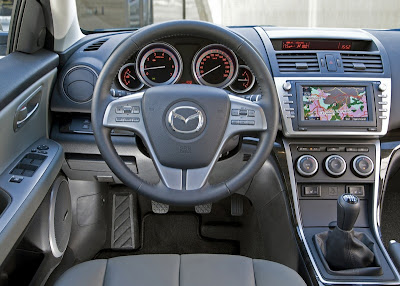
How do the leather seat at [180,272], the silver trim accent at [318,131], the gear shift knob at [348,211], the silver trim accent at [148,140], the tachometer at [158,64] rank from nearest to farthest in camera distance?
the leather seat at [180,272] < the silver trim accent at [148,140] < the gear shift knob at [348,211] < the tachometer at [158,64] < the silver trim accent at [318,131]

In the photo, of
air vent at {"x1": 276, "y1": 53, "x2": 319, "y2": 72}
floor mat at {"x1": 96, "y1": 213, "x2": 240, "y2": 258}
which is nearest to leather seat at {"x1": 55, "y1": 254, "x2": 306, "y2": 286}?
air vent at {"x1": 276, "y1": 53, "x2": 319, "y2": 72}

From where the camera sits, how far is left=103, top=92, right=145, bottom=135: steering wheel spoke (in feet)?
4.94

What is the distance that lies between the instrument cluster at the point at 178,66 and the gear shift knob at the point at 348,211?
0.59 m

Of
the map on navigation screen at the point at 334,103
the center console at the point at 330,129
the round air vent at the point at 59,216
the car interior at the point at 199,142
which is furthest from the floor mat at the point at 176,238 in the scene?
the map on navigation screen at the point at 334,103

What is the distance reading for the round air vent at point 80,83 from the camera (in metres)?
1.93

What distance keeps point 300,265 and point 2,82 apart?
4.28ft

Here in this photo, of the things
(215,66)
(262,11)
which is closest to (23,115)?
(215,66)

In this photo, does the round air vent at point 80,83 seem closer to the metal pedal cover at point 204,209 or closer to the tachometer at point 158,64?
the tachometer at point 158,64

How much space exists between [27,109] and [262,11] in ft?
18.6

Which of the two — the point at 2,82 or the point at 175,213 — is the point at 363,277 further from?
the point at 2,82

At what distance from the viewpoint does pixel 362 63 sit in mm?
2021

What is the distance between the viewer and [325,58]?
2.03 metres

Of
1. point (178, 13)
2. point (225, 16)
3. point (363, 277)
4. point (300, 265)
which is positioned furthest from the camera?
point (178, 13)

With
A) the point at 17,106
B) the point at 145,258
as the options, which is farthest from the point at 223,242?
the point at 17,106
